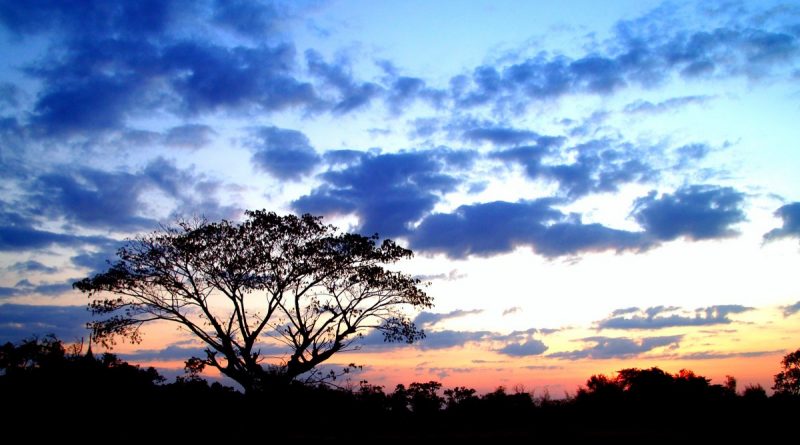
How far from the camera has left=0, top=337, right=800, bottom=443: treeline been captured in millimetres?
17094

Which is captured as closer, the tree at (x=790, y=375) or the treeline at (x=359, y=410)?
the treeline at (x=359, y=410)

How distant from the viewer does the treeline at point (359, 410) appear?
673 inches

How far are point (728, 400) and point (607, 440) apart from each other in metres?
12.7

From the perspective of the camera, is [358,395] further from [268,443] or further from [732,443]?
[732,443]

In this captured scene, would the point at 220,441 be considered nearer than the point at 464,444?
No

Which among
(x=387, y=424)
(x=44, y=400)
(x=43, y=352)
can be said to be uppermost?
(x=43, y=352)

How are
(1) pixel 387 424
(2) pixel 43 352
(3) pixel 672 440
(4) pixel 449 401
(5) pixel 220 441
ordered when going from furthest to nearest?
(2) pixel 43 352 → (4) pixel 449 401 → (1) pixel 387 424 → (5) pixel 220 441 → (3) pixel 672 440

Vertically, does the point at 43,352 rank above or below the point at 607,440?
above

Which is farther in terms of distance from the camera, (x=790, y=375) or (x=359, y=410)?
(x=790, y=375)

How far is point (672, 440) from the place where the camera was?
14281 mm

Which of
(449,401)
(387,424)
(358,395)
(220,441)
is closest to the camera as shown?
(220,441)

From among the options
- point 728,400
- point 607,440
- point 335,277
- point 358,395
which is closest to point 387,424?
point 358,395

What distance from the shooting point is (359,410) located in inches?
1014

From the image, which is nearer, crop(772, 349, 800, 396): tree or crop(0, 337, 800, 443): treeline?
crop(0, 337, 800, 443): treeline
